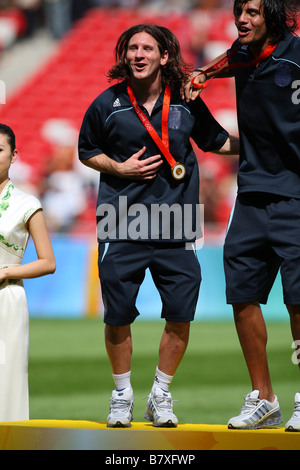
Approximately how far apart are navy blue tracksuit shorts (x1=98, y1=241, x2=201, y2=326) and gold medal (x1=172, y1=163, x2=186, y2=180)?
1.25 feet

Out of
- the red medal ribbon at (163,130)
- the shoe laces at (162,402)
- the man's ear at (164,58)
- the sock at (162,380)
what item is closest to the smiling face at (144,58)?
the man's ear at (164,58)

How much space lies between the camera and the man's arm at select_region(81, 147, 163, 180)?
4.49 metres

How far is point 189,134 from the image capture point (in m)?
4.65

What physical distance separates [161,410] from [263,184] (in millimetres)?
1336

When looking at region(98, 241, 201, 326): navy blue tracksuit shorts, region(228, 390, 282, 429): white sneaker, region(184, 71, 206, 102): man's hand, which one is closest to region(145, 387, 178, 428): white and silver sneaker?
region(228, 390, 282, 429): white sneaker

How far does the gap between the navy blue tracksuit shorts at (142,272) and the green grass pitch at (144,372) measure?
1944 millimetres

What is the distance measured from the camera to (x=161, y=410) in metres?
4.48

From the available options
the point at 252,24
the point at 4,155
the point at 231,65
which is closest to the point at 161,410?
the point at 4,155

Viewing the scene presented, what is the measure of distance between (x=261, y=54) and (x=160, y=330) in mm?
Answer: 8060

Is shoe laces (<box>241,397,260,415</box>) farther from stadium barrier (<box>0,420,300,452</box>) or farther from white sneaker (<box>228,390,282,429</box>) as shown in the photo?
stadium barrier (<box>0,420,300,452</box>)

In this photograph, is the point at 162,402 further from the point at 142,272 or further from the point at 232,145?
the point at 232,145

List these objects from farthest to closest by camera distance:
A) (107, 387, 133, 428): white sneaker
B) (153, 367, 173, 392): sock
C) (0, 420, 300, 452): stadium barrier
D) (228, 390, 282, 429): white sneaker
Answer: (153, 367, 173, 392): sock
(107, 387, 133, 428): white sneaker
(228, 390, 282, 429): white sneaker
(0, 420, 300, 452): stadium barrier
